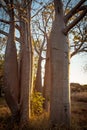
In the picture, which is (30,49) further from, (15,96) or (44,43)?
(44,43)

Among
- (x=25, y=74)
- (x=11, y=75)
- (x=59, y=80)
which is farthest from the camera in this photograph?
(x=25, y=74)

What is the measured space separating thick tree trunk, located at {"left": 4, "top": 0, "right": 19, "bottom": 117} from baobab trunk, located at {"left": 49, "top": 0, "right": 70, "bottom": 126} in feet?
5.39

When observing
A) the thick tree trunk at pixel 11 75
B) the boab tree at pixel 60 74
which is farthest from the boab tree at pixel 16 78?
the boab tree at pixel 60 74

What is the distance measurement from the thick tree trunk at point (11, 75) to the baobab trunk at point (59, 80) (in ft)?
5.39

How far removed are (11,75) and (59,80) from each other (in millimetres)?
1965

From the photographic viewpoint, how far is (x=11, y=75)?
8172mm

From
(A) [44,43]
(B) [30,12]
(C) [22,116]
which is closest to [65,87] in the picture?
(C) [22,116]

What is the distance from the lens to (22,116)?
26.4 feet

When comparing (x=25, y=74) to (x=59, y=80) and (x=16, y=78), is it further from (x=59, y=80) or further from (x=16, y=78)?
(x=59, y=80)

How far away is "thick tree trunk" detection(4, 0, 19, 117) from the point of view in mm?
8055

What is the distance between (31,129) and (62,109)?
40.4 inches

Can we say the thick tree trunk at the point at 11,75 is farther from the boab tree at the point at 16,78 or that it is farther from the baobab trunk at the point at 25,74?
the baobab trunk at the point at 25,74

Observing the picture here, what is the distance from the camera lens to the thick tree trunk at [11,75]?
805 centimetres

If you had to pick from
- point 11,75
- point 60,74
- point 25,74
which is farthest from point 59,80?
point 11,75
